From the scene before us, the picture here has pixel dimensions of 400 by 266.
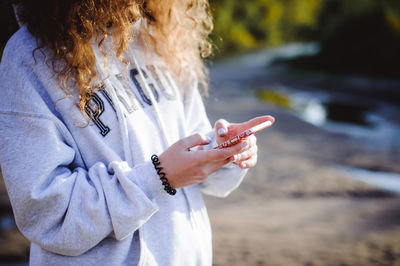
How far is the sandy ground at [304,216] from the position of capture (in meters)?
3.66

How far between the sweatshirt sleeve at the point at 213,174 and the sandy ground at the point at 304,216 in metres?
0.81

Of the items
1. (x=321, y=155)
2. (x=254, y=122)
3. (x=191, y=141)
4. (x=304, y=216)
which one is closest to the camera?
(x=191, y=141)

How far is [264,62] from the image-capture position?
23.3 metres

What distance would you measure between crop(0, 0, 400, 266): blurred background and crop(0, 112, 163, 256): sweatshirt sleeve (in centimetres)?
68

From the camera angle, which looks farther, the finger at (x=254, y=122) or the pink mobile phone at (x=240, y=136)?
the finger at (x=254, y=122)

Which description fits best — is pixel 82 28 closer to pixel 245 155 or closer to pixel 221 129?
pixel 221 129

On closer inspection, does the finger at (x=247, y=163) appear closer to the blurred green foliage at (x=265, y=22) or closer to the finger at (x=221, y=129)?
the finger at (x=221, y=129)

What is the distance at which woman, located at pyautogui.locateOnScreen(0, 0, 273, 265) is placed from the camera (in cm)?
111

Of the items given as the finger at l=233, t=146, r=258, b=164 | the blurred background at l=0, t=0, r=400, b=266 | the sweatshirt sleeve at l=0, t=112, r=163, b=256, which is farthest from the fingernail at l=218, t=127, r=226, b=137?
the blurred background at l=0, t=0, r=400, b=266

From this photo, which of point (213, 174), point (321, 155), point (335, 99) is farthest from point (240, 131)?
point (335, 99)

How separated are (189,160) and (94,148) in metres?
0.37

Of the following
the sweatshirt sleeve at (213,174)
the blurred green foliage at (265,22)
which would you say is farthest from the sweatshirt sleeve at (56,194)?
the blurred green foliage at (265,22)

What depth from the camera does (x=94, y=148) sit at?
4.12 feet

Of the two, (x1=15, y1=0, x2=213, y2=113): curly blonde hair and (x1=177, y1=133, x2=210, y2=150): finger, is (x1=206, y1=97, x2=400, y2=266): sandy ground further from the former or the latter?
(x1=15, y1=0, x2=213, y2=113): curly blonde hair
